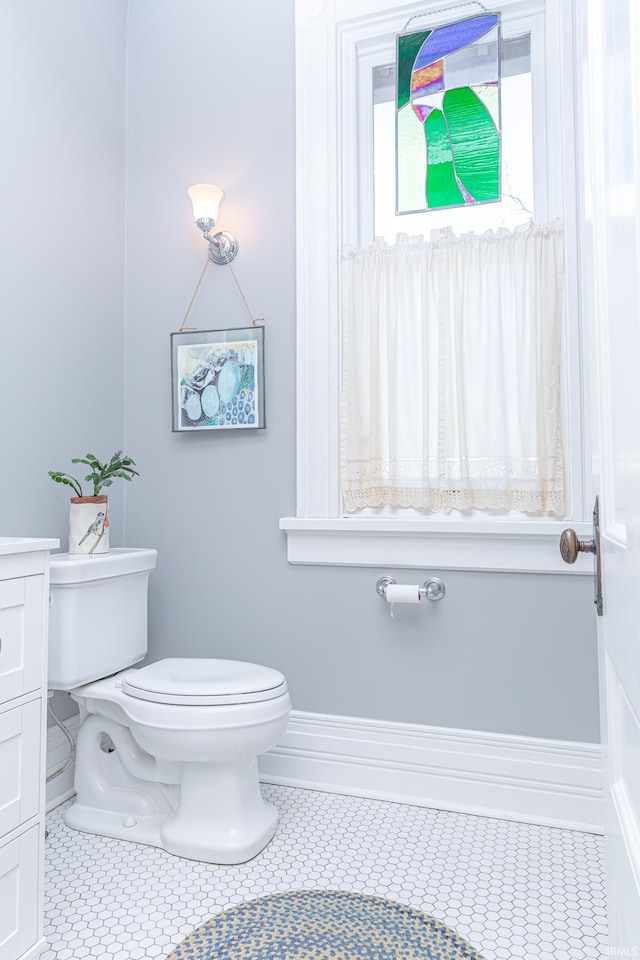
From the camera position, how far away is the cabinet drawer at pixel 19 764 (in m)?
1.20

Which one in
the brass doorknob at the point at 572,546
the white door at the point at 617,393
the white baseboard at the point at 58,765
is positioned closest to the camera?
the white door at the point at 617,393

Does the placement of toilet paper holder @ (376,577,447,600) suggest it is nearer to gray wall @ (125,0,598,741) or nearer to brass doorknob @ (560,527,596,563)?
gray wall @ (125,0,598,741)

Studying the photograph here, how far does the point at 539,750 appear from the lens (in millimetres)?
1850

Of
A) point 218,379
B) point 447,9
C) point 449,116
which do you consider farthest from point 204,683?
point 447,9

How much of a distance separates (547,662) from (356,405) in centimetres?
96

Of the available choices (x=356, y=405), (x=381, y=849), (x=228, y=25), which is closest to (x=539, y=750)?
(x=381, y=849)

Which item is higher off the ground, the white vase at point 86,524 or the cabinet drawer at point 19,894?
the white vase at point 86,524

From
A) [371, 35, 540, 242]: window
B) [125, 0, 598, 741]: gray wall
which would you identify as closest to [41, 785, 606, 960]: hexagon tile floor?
[125, 0, 598, 741]: gray wall

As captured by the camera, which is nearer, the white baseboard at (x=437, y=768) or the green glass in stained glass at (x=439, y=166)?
the white baseboard at (x=437, y=768)

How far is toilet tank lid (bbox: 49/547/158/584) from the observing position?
1.73 meters

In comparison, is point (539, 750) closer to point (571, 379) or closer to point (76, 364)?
point (571, 379)

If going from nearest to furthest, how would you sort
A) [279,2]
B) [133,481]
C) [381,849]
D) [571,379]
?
[381,849], [571,379], [279,2], [133,481]

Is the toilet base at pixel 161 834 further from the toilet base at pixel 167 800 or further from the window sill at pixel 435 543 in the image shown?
the window sill at pixel 435 543

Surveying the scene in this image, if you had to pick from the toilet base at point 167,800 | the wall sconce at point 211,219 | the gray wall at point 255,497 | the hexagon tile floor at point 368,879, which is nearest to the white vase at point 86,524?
the gray wall at point 255,497
